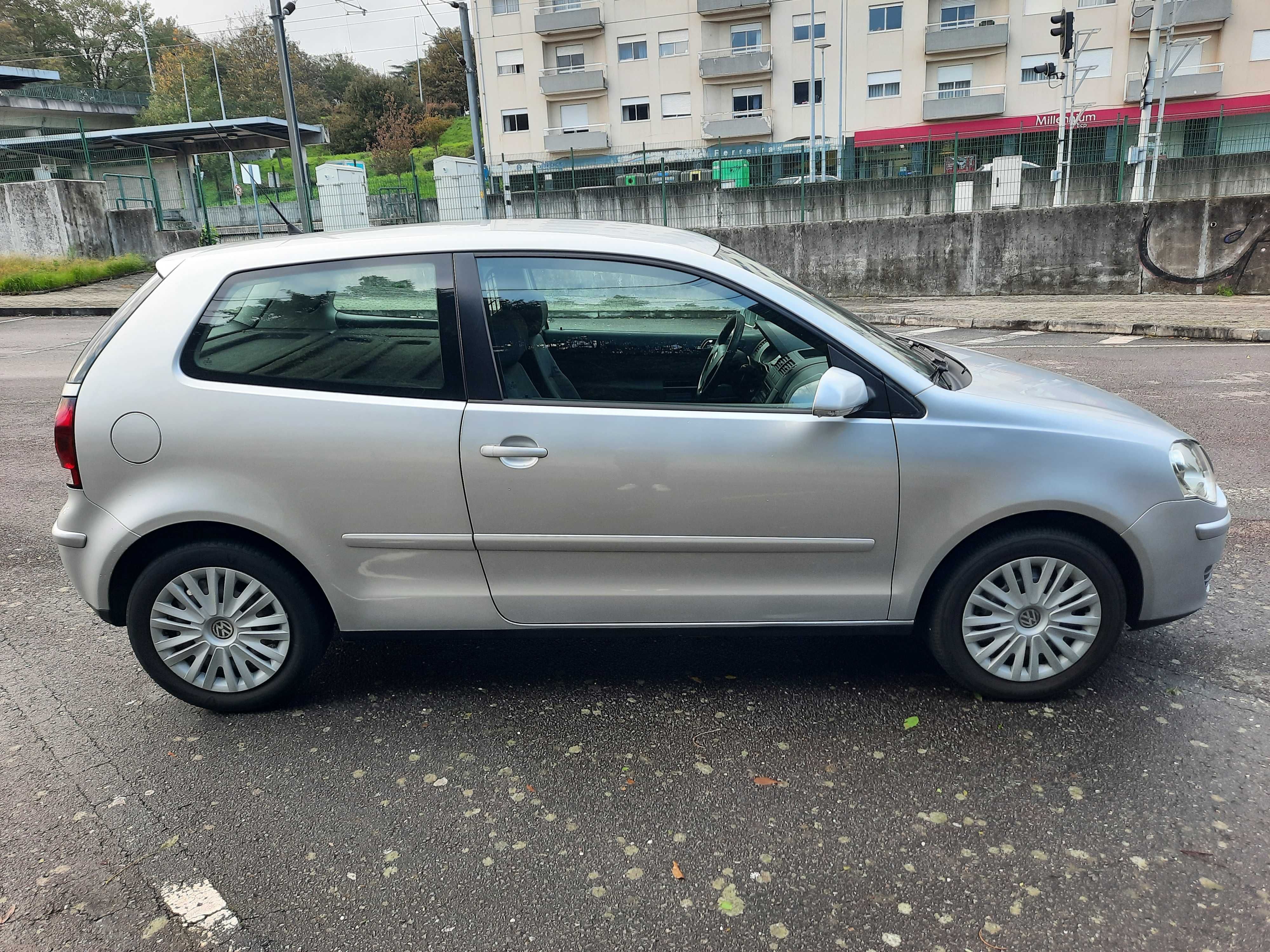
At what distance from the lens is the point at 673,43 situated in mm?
47719

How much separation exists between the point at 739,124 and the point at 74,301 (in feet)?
116

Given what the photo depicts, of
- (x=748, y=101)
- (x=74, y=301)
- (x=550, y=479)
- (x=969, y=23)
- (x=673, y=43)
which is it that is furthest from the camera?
(x=673, y=43)

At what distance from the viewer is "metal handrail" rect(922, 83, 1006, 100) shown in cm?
4375

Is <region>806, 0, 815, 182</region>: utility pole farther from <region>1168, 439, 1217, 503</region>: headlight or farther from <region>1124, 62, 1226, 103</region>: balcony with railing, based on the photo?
<region>1168, 439, 1217, 503</region>: headlight

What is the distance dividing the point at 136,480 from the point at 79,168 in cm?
2608

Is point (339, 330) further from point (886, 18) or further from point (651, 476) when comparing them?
point (886, 18)

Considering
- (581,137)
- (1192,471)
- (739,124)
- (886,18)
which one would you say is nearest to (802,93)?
(739,124)

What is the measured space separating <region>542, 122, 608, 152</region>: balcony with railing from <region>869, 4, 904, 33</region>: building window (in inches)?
554

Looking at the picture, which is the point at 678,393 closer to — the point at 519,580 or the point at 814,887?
the point at 519,580

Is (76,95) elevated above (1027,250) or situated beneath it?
elevated above

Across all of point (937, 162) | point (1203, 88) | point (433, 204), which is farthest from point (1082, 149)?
point (1203, 88)

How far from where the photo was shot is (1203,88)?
41.3 meters

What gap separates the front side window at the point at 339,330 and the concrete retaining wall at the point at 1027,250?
1750cm

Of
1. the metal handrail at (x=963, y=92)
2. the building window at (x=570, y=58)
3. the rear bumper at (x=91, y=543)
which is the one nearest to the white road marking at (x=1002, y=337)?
the rear bumper at (x=91, y=543)
